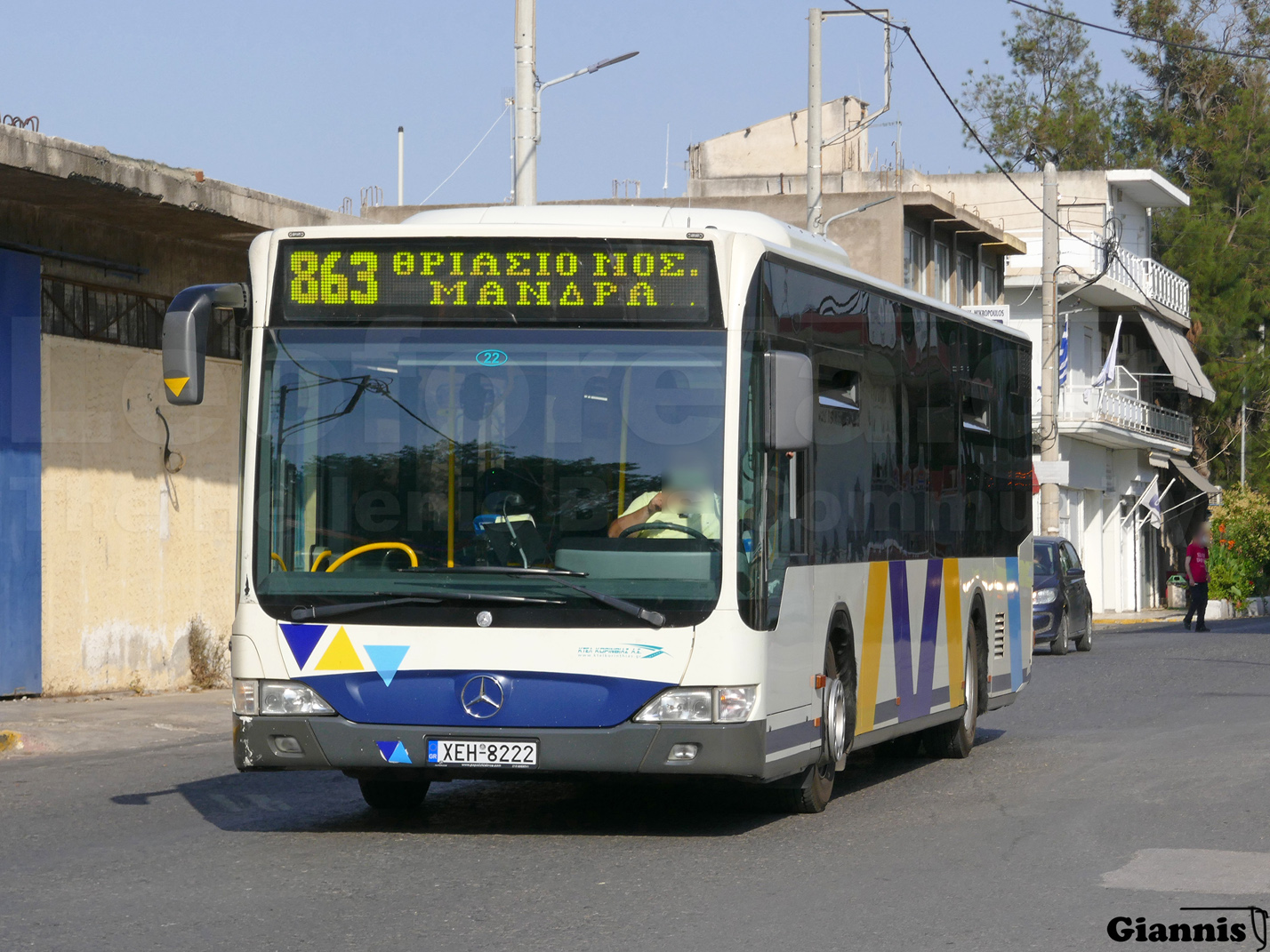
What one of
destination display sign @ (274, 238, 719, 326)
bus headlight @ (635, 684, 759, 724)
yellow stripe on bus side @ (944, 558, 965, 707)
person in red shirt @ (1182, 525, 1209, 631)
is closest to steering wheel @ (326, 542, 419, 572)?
destination display sign @ (274, 238, 719, 326)

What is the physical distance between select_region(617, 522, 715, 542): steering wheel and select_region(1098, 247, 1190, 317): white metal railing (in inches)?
1615

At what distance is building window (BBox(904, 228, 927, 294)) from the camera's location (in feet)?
144

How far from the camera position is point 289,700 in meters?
9.06

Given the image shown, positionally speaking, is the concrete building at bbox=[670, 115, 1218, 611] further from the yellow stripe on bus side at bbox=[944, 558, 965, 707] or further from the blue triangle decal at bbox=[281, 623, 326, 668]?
the blue triangle decal at bbox=[281, 623, 326, 668]

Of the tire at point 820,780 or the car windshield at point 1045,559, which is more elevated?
the car windshield at point 1045,559

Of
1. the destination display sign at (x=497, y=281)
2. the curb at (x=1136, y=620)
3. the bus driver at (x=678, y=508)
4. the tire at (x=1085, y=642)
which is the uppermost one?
the destination display sign at (x=497, y=281)

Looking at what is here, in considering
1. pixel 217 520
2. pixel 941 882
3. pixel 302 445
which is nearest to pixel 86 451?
pixel 217 520

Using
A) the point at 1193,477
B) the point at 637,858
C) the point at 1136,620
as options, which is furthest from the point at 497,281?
the point at 1193,477

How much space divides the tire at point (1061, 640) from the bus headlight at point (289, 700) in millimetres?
20264

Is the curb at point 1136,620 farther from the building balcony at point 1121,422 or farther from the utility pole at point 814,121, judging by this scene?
the utility pole at point 814,121

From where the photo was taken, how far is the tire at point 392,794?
10336 millimetres

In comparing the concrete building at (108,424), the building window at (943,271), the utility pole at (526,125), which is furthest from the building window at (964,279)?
the utility pole at (526,125)

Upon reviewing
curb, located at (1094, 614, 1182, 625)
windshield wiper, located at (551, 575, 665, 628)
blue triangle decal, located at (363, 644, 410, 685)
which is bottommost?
curb, located at (1094, 614, 1182, 625)

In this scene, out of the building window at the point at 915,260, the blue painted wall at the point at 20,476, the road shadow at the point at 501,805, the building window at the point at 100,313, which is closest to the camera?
the road shadow at the point at 501,805
